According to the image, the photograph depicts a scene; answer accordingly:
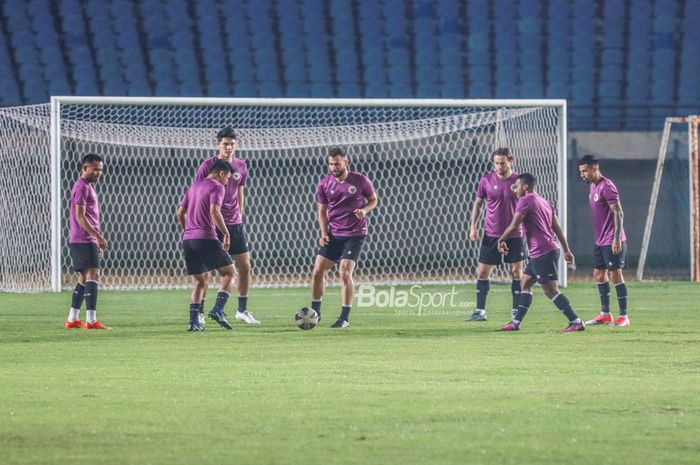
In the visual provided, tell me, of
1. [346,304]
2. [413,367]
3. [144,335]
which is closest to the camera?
[413,367]

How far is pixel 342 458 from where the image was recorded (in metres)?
4.63

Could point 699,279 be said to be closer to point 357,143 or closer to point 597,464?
point 357,143

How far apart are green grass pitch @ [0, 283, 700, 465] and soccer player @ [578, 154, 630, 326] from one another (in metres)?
0.33

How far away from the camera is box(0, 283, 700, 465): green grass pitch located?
4820mm

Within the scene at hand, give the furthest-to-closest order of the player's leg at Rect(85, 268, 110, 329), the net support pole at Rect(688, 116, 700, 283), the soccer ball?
1. the net support pole at Rect(688, 116, 700, 283)
2. the player's leg at Rect(85, 268, 110, 329)
3. the soccer ball

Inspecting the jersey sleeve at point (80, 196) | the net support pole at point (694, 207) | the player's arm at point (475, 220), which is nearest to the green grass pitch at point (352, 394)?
the jersey sleeve at point (80, 196)

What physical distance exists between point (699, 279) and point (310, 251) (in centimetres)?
628

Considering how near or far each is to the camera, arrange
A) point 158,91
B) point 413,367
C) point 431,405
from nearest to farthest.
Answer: point 431,405
point 413,367
point 158,91

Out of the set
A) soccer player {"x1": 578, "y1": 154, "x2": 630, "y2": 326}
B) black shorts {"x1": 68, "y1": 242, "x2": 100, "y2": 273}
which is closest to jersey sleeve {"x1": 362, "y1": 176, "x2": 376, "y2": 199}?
soccer player {"x1": 578, "y1": 154, "x2": 630, "y2": 326}

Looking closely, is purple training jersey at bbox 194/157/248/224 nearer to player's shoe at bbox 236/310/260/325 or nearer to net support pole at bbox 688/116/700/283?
player's shoe at bbox 236/310/260/325

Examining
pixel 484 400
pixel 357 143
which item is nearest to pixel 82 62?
pixel 357 143

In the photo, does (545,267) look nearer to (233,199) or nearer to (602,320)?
(602,320)

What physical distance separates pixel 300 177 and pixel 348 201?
1016 centimetres

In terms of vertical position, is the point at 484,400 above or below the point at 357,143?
below
